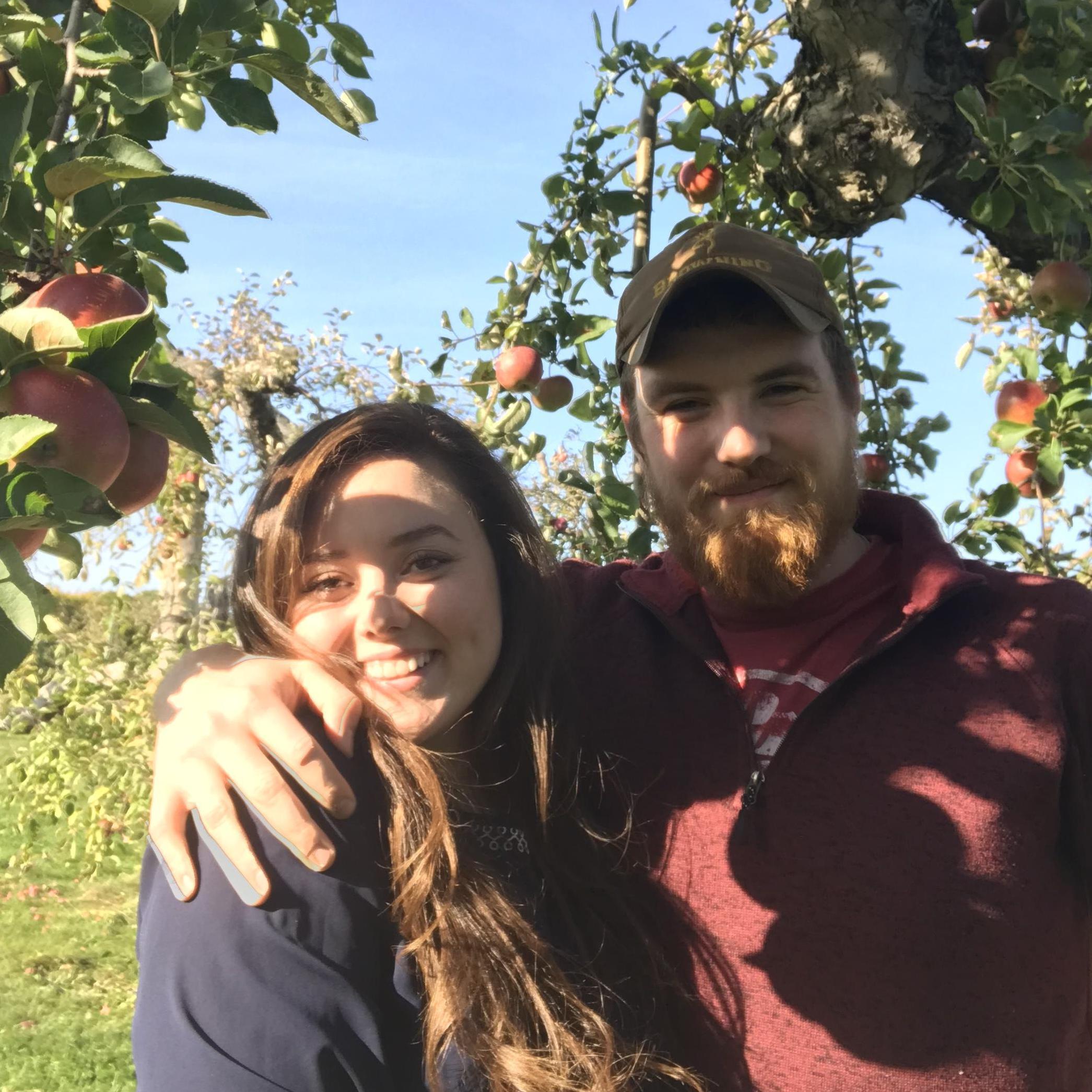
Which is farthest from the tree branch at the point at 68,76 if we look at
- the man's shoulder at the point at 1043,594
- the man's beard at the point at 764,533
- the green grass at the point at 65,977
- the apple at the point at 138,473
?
the green grass at the point at 65,977

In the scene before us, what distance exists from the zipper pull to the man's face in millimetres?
270

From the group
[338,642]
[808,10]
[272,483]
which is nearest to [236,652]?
[338,642]

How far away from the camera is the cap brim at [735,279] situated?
1.48m

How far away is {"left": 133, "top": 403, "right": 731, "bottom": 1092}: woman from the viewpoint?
85 centimetres

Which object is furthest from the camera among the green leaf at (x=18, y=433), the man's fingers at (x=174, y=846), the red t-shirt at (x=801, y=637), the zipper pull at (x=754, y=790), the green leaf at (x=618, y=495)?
the green leaf at (x=618, y=495)

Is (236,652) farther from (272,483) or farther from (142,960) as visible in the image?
(142,960)

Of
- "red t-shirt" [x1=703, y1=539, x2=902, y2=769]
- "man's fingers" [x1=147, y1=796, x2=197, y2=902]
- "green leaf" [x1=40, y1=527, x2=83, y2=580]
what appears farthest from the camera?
"red t-shirt" [x1=703, y1=539, x2=902, y2=769]

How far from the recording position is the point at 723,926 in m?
1.23

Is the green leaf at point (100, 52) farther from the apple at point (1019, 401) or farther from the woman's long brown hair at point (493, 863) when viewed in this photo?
the apple at point (1019, 401)

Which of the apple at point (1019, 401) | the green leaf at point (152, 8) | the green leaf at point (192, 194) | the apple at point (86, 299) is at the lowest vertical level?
the apple at point (86, 299)

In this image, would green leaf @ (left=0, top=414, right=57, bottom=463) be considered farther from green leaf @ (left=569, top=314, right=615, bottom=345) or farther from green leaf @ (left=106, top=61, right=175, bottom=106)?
green leaf @ (left=569, top=314, right=615, bottom=345)

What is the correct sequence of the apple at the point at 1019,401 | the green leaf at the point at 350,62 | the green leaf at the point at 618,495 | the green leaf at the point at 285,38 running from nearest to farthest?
1. the green leaf at the point at 285,38
2. the green leaf at the point at 350,62
3. the green leaf at the point at 618,495
4. the apple at the point at 1019,401

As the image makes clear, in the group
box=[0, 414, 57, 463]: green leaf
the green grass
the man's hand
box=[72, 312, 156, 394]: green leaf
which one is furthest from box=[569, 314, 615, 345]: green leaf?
→ the green grass

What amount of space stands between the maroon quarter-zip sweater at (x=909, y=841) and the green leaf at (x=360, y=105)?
886 millimetres
